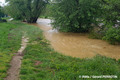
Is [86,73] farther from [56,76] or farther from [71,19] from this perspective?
[71,19]

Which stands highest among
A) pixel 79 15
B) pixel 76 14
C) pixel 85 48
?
pixel 76 14

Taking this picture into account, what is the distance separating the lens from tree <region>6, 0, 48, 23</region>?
89.5 feet

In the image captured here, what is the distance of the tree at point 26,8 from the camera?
27278mm

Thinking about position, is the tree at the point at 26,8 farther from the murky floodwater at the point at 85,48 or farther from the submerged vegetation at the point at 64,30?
the murky floodwater at the point at 85,48

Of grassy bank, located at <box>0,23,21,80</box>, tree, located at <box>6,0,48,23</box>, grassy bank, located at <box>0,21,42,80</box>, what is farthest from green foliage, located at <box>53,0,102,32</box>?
tree, located at <box>6,0,48,23</box>

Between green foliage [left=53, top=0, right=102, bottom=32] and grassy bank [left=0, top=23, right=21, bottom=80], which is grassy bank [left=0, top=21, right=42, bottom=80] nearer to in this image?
grassy bank [left=0, top=23, right=21, bottom=80]

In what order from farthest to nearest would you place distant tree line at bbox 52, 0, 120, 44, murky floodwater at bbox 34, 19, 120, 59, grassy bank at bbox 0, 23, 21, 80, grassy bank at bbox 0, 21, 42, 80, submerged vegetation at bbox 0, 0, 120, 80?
distant tree line at bbox 52, 0, 120, 44 < murky floodwater at bbox 34, 19, 120, 59 < grassy bank at bbox 0, 21, 42, 80 < grassy bank at bbox 0, 23, 21, 80 < submerged vegetation at bbox 0, 0, 120, 80

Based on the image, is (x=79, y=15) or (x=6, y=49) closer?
(x=6, y=49)

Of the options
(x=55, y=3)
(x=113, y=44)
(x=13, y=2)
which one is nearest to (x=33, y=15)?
(x=13, y=2)

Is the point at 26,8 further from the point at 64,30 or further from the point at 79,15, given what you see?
the point at 79,15

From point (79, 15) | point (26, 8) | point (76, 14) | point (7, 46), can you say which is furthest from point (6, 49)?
point (26, 8)

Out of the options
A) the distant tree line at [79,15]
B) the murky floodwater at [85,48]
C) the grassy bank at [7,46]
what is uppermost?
the distant tree line at [79,15]

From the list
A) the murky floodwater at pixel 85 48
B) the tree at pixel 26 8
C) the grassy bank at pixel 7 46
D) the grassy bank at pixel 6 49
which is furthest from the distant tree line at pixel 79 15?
the tree at pixel 26 8

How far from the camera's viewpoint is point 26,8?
1097 inches
